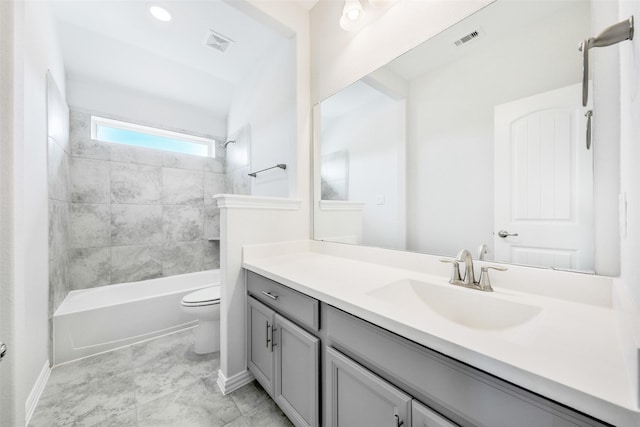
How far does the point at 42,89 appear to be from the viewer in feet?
5.23

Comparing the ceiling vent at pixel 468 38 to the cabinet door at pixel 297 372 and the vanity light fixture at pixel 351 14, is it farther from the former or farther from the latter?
the cabinet door at pixel 297 372

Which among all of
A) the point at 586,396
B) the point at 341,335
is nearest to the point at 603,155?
the point at 586,396

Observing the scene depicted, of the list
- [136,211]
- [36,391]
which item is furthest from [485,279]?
[136,211]

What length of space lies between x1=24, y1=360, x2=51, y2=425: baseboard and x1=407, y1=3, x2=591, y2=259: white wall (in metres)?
2.21

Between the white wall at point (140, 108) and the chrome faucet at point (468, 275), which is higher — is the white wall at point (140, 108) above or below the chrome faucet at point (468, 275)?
above

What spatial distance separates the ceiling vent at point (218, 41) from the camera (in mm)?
2184

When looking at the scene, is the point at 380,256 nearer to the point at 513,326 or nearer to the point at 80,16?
the point at 513,326

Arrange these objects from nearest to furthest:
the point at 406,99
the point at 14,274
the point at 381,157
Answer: the point at 14,274
the point at 406,99
the point at 381,157

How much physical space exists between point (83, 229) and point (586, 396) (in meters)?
3.50

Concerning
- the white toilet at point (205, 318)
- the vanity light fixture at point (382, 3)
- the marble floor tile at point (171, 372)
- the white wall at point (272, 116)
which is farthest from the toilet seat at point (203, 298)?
the vanity light fixture at point (382, 3)

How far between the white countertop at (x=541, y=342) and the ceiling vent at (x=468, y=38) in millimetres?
1007

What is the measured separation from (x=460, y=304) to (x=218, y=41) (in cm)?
285

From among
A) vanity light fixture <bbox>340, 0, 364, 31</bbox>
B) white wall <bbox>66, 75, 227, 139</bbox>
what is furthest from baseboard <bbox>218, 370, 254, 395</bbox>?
white wall <bbox>66, 75, 227, 139</bbox>

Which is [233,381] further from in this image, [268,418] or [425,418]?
[425,418]
